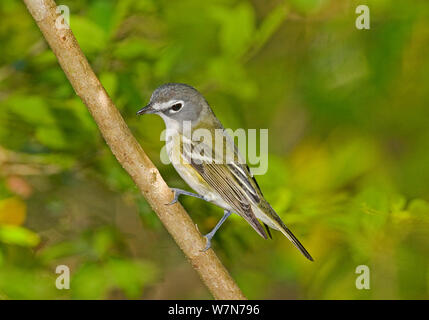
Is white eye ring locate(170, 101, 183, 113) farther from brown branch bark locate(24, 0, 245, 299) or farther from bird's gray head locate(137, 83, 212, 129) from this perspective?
brown branch bark locate(24, 0, 245, 299)

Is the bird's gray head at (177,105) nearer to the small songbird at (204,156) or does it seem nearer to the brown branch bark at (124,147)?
the small songbird at (204,156)

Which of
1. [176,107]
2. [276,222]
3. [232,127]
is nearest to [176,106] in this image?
[176,107]

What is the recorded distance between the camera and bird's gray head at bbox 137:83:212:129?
2.81 m

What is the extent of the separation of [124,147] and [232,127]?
1.19m

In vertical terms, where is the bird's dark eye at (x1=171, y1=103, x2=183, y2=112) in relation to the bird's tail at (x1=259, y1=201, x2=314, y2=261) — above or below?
above

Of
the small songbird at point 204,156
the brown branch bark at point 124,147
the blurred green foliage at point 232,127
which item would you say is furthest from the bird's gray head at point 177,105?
the brown branch bark at point 124,147

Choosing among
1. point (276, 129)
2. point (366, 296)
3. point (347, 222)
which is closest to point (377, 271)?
point (366, 296)

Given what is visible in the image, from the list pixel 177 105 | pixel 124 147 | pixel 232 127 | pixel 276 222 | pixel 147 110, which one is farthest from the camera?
pixel 232 127

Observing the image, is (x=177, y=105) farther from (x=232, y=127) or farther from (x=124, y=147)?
(x=124, y=147)

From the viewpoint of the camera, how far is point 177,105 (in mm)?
2906

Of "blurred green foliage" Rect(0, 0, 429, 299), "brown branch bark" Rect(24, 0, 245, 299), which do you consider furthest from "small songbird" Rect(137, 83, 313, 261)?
"brown branch bark" Rect(24, 0, 245, 299)

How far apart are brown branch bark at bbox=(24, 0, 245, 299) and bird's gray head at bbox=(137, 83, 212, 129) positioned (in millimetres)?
A: 543

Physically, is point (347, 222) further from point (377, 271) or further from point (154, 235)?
point (154, 235)

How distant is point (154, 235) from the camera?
13.0 feet
